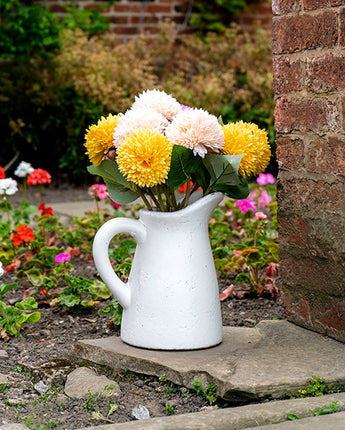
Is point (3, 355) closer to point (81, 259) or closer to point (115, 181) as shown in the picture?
point (115, 181)

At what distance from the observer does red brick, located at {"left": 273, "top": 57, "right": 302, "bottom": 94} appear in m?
2.02

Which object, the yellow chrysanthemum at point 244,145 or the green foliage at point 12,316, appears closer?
the yellow chrysanthemum at point 244,145

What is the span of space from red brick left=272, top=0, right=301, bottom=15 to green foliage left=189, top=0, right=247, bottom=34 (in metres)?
4.26

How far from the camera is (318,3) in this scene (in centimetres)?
192

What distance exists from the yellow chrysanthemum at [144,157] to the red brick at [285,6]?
0.58 m

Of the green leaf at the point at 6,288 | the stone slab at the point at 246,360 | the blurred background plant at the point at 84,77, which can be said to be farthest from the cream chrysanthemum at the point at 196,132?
the blurred background plant at the point at 84,77

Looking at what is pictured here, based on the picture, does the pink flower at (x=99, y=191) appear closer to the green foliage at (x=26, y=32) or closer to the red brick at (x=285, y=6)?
the red brick at (x=285, y=6)

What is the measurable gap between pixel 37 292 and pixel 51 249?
11.5 inches

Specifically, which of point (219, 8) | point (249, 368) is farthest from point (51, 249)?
point (219, 8)

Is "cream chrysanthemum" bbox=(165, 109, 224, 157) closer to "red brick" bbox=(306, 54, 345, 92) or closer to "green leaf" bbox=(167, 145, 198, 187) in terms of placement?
"green leaf" bbox=(167, 145, 198, 187)

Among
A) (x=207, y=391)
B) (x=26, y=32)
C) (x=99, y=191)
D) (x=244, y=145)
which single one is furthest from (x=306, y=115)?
(x=26, y=32)

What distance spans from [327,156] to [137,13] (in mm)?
4520

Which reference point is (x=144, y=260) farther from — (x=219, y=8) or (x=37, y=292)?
(x=219, y=8)

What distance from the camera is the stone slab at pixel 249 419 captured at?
4.89 ft
